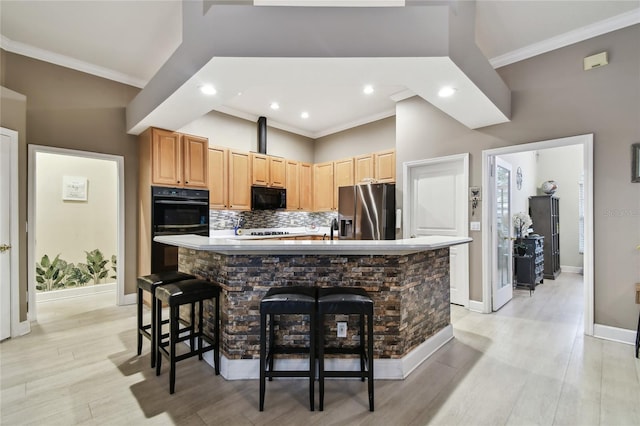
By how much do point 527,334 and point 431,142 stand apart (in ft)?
8.53

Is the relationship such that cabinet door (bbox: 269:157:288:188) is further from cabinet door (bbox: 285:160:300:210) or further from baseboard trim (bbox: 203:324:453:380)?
baseboard trim (bbox: 203:324:453:380)

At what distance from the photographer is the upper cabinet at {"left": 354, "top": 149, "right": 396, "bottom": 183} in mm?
4754

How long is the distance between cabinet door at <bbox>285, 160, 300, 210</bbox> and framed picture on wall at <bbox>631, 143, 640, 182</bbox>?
4.63m

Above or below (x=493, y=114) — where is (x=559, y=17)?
above

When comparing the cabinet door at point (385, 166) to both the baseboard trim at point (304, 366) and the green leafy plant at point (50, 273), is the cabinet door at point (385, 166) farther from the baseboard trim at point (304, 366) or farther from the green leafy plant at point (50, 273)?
the green leafy plant at point (50, 273)

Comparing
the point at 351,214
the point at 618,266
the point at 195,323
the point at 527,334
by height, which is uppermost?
the point at 351,214

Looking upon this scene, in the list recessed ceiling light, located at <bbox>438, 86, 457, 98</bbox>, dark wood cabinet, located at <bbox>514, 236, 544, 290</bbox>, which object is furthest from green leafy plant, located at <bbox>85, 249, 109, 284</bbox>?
dark wood cabinet, located at <bbox>514, 236, 544, 290</bbox>

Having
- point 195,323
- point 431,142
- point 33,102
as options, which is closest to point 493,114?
point 431,142

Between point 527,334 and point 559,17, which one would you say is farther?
point 527,334

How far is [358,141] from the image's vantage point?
5711mm

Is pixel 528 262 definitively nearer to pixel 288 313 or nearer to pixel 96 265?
pixel 288 313

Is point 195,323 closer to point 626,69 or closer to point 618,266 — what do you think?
point 618,266

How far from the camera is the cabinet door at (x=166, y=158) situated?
3.81 metres

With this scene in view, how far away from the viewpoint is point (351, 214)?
187 inches
